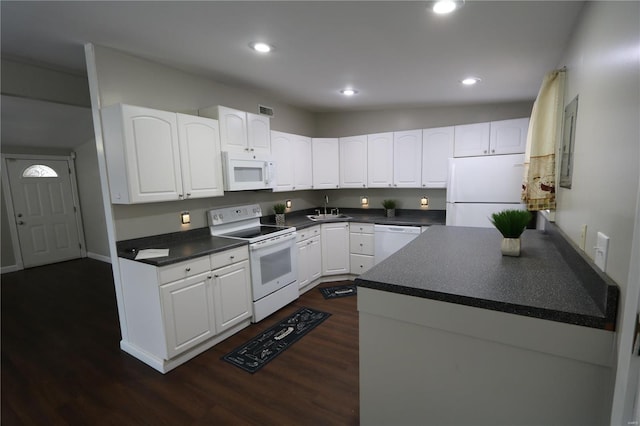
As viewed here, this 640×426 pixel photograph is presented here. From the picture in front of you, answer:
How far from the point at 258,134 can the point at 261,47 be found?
3.97 feet

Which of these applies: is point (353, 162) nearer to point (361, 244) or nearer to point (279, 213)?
point (361, 244)

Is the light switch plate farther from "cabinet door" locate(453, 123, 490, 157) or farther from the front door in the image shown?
the front door

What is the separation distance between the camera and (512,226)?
1.81 meters

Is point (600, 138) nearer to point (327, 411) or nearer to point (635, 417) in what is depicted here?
point (635, 417)

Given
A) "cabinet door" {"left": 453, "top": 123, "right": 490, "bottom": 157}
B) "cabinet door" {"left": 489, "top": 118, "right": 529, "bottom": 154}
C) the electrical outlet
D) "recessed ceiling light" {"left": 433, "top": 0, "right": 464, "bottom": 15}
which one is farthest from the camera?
"cabinet door" {"left": 453, "top": 123, "right": 490, "bottom": 157}

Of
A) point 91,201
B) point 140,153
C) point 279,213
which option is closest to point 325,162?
point 279,213

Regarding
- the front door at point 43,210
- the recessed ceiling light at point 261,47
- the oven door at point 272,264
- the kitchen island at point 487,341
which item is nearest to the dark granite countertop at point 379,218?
the oven door at point 272,264

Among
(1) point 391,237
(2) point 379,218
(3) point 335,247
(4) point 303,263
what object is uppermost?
(2) point 379,218

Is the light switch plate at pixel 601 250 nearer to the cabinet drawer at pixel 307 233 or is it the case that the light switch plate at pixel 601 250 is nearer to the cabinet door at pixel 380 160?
the cabinet drawer at pixel 307 233

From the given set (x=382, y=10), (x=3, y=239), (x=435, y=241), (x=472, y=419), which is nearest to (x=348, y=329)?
(x=435, y=241)

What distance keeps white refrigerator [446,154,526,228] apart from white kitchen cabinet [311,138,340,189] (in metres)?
1.71

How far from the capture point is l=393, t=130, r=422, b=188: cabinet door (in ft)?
13.4

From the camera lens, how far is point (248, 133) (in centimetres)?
330

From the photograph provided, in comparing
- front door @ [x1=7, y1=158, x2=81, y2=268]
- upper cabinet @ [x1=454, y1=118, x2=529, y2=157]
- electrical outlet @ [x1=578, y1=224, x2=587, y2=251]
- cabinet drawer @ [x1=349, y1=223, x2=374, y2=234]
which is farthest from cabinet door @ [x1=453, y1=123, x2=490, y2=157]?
front door @ [x1=7, y1=158, x2=81, y2=268]
